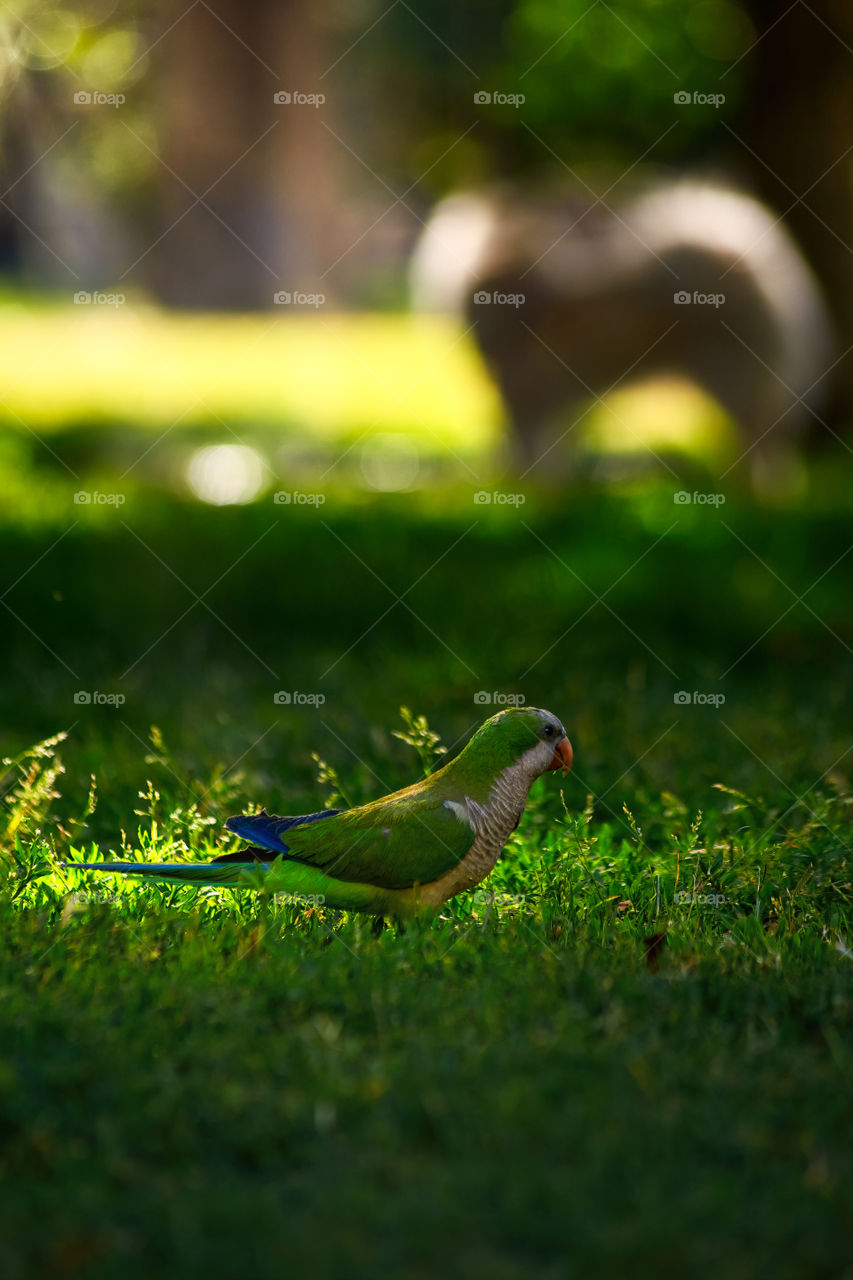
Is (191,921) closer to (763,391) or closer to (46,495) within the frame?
(46,495)

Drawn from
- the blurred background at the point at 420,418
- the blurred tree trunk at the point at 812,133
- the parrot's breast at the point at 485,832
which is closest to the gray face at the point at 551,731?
the parrot's breast at the point at 485,832

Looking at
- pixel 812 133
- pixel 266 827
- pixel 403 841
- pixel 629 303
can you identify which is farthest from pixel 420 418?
pixel 403 841

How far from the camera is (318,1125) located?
2455 millimetres

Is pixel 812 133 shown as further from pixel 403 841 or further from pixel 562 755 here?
pixel 403 841

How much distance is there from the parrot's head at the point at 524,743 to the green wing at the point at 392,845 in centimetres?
20

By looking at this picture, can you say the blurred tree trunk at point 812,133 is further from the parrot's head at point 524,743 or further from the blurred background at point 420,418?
the parrot's head at point 524,743

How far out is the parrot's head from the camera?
137 inches

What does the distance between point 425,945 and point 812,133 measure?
27.2 feet

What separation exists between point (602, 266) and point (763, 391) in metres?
1.37

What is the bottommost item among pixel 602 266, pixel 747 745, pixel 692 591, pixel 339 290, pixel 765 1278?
pixel 765 1278

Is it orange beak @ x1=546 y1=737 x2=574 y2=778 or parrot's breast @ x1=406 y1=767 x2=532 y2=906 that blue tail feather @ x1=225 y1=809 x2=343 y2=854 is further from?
orange beak @ x1=546 y1=737 x2=574 y2=778

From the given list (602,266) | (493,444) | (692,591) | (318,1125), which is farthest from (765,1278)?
(493,444)

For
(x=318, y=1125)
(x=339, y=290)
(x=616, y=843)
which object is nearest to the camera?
(x=318, y=1125)

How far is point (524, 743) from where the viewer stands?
3.51 m
